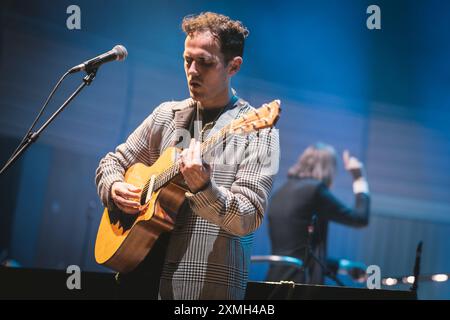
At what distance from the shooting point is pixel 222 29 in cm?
273

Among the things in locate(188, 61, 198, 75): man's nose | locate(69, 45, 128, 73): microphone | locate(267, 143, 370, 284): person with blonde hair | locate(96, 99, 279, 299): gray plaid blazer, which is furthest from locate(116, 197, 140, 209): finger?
locate(267, 143, 370, 284): person with blonde hair

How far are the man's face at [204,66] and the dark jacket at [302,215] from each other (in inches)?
94.1

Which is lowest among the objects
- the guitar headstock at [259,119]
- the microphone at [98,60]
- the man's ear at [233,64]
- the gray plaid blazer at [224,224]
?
the gray plaid blazer at [224,224]

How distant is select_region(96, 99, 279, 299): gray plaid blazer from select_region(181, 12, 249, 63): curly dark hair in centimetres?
29

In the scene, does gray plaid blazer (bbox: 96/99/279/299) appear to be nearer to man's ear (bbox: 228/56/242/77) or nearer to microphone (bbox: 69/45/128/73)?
man's ear (bbox: 228/56/242/77)

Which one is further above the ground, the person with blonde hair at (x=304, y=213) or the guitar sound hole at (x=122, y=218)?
the person with blonde hair at (x=304, y=213)

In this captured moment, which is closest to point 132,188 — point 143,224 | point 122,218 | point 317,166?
point 122,218

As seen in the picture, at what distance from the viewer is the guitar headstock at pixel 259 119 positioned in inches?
93.5

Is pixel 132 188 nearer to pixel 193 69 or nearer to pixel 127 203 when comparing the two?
pixel 127 203

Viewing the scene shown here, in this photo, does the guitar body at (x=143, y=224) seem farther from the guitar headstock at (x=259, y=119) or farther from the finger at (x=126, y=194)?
the guitar headstock at (x=259, y=119)

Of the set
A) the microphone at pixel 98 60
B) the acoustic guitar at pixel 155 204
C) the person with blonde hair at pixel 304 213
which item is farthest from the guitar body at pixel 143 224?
the person with blonde hair at pixel 304 213
